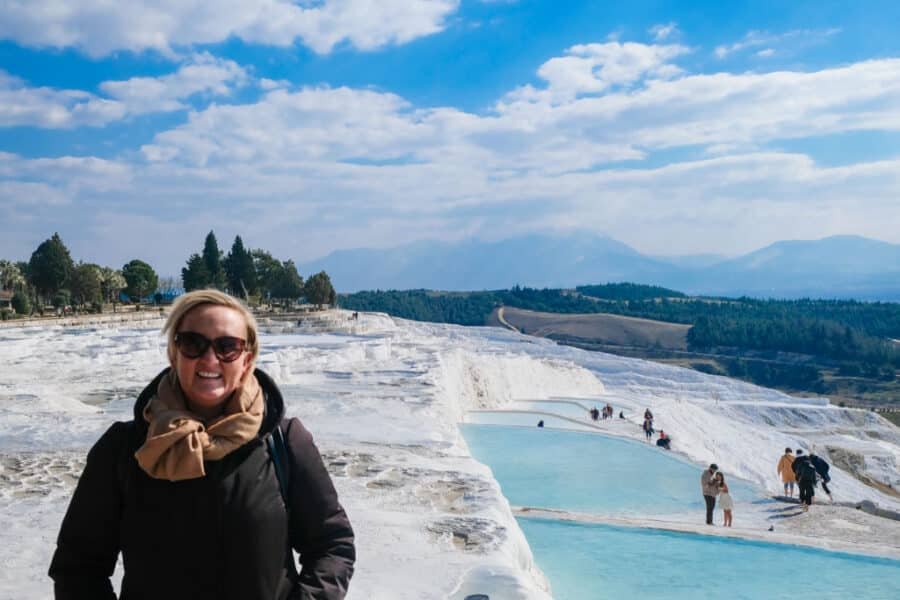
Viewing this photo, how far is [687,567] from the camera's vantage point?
7.64 metres

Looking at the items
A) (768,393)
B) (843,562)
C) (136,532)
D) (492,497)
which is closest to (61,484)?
(492,497)

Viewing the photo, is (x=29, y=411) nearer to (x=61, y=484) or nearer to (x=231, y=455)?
(x=61, y=484)

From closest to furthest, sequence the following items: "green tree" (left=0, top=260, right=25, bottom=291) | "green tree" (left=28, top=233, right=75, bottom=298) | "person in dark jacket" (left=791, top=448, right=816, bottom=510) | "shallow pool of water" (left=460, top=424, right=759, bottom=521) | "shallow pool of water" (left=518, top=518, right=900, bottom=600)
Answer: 1. "shallow pool of water" (left=518, top=518, right=900, bottom=600)
2. "shallow pool of water" (left=460, top=424, right=759, bottom=521)
3. "person in dark jacket" (left=791, top=448, right=816, bottom=510)
4. "green tree" (left=28, top=233, right=75, bottom=298)
5. "green tree" (left=0, top=260, right=25, bottom=291)

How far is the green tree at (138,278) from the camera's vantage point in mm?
54656

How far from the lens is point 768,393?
45250 millimetres

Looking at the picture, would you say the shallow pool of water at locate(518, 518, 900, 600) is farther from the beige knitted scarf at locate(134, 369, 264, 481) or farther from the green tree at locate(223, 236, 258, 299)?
the green tree at locate(223, 236, 258, 299)

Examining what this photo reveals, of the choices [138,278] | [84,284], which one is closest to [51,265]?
[84,284]

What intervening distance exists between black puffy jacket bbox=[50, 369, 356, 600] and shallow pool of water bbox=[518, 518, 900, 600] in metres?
5.31

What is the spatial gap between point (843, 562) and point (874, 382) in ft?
247

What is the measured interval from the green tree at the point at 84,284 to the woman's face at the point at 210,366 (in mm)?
50307

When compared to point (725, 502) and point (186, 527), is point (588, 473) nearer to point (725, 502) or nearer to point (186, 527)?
point (725, 502)

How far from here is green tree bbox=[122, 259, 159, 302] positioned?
179 feet

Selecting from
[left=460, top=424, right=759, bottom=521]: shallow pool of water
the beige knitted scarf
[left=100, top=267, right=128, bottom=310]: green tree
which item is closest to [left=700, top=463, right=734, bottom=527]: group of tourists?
[left=460, top=424, right=759, bottom=521]: shallow pool of water

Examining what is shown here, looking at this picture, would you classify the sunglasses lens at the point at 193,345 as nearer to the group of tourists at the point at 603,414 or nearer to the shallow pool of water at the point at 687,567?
the shallow pool of water at the point at 687,567
